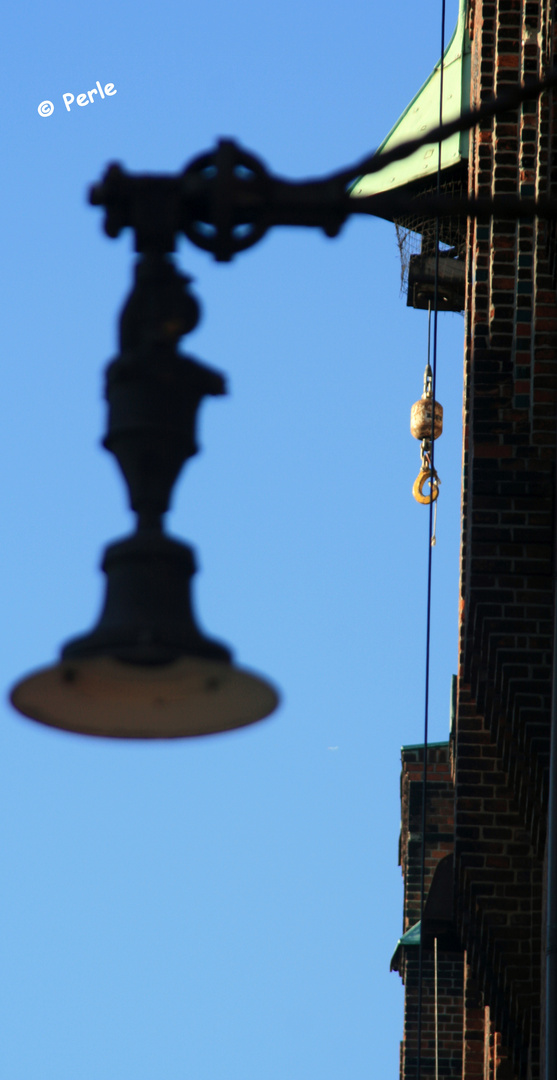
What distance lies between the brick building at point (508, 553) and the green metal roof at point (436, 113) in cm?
271

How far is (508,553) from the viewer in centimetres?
956

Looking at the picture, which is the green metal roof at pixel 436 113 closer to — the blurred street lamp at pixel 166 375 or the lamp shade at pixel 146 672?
the blurred street lamp at pixel 166 375

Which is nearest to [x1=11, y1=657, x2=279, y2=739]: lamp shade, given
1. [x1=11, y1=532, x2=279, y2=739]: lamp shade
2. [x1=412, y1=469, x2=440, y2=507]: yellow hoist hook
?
[x1=11, y1=532, x2=279, y2=739]: lamp shade

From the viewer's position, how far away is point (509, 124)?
10.3 metres

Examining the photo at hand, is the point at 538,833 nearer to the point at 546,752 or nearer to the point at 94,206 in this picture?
the point at 546,752

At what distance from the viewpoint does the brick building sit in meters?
9.46

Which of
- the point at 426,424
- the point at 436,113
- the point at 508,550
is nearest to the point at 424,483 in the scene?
the point at 426,424

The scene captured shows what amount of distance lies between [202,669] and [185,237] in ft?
2.80

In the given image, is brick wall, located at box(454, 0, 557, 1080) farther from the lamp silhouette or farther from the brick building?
the lamp silhouette

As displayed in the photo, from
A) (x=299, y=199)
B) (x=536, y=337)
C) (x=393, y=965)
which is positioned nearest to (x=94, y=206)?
(x=299, y=199)

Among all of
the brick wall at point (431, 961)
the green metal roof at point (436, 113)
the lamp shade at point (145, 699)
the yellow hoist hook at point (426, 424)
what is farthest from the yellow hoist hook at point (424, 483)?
the lamp shade at point (145, 699)

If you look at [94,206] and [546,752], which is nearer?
[94,206]

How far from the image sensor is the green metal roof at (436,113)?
45.2 feet

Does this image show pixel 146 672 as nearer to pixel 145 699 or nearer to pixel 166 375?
pixel 145 699
